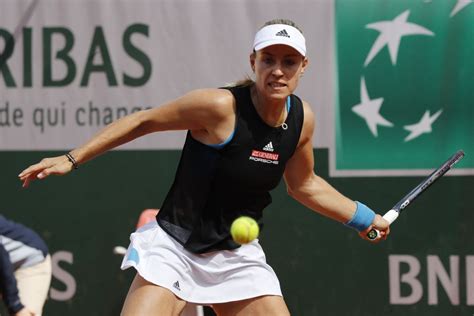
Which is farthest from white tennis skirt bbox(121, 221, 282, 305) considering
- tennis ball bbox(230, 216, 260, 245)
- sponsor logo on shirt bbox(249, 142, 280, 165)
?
sponsor logo on shirt bbox(249, 142, 280, 165)

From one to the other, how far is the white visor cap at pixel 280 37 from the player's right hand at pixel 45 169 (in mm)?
930

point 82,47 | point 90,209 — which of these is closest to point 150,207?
point 90,209

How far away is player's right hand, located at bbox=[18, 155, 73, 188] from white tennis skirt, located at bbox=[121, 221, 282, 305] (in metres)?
0.51

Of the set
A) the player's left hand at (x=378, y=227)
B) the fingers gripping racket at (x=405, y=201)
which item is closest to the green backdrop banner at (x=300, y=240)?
the fingers gripping racket at (x=405, y=201)

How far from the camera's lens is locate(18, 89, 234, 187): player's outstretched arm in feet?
13.1

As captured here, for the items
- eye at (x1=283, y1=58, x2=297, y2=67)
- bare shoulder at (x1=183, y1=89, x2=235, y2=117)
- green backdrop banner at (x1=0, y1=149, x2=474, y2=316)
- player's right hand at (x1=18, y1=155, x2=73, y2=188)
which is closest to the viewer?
player's right hand at (x1=18, y1=155, x2=73, y2=188)

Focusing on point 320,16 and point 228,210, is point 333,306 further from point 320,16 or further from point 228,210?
point 228,210

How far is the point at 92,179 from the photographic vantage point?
258 inches

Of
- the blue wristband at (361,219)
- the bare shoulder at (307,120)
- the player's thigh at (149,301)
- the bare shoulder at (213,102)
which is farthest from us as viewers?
the blue wristband at (361,219)

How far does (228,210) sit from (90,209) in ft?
8.25

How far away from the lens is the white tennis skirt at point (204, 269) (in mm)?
4133

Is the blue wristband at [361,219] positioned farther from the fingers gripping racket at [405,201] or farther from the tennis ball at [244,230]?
the tennis ball at [244,230]

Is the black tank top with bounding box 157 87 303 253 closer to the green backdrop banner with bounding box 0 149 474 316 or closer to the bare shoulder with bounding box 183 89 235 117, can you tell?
the bare shoulder with bounding box 183 89 235 117

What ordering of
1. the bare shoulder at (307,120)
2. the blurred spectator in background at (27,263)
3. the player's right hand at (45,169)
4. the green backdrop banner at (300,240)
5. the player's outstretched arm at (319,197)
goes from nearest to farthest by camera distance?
1. the player's right hand at (45,169)
2. the bare shoulder at (307,120)
3. the player's outstretched arm at (319,197)
4. the blurred spectator in background at (27,263)
5. the green backdrop banner at (300,240)
